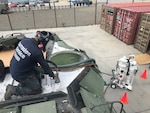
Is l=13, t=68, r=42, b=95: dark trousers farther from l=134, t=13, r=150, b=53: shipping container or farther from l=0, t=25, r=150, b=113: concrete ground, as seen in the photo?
l=134, t=13, r=150, b=53: shipping container

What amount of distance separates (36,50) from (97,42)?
18.4ft

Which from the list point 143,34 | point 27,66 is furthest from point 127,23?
point 27,66

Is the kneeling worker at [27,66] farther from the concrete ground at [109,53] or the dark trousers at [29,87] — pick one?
the concrete ground at [109,53]

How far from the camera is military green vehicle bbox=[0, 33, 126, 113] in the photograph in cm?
232

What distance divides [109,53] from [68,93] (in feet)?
13.9

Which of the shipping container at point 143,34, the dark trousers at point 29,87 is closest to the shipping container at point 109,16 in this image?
the shipping container at point 143,34

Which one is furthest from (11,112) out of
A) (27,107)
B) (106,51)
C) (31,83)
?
(106,51)

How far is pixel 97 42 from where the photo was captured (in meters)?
7.98

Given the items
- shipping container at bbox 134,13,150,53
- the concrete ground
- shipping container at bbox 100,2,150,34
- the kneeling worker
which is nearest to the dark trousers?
the kneeling worker

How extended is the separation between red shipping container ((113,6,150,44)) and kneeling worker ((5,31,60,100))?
5374 millimetres

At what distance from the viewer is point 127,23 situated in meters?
7.34

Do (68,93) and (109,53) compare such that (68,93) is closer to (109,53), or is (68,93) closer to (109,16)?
(109,53)

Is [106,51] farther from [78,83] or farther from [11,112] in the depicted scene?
[11,112]

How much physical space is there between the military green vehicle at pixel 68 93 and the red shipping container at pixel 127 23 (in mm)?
3757
